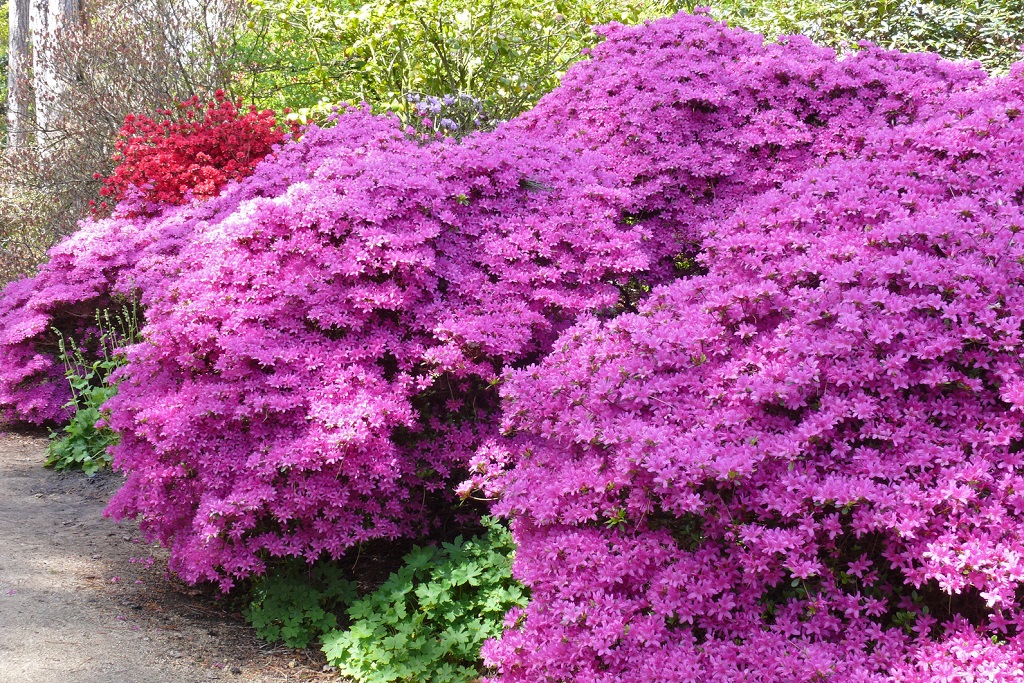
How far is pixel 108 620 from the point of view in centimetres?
359

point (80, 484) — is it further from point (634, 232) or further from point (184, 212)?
point (634, 232)

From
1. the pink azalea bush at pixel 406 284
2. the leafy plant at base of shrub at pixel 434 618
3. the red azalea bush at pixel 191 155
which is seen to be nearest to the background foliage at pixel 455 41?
the red azalea bush at pixel 191 155

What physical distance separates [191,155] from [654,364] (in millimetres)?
5929

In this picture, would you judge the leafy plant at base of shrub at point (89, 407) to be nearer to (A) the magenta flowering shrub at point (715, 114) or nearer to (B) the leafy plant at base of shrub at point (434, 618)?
(B) the leafy plant at base of shrub at point (434, 618)

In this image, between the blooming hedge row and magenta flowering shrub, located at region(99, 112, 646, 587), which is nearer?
the blooming hedge row

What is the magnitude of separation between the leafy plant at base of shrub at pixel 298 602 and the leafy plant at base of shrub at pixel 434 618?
0.39ft

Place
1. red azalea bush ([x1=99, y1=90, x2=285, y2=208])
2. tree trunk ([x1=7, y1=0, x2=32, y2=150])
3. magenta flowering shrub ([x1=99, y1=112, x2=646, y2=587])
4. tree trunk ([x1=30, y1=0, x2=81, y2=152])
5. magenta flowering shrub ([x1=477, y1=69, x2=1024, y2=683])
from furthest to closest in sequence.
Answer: tree trunk ([x1=7, y1=0, x2=32, y2=150]), tree trunk ([x1=30, y1=0, x2=81, y2=152]), red azalea bush ([x1=99, y1=90, x2=285, y2=208]), magenta flowering shrub ([x1=99, y1=112, x2=646, y2=587]), magenta flowering shrub ([x1=477, y1=69, x2=1024, y2=683])

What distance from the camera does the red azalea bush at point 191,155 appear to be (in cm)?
712

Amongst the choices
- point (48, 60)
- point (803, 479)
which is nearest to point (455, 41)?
point (48, 60)

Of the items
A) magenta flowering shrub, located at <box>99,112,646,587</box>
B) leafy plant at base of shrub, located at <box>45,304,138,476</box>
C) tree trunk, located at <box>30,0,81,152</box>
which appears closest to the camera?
magenta flowering shrub, located at <box>99,112,646,587</box>

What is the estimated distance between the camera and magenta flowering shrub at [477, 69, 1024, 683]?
209 cm

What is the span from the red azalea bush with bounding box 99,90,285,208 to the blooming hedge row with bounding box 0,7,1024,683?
1.51 m

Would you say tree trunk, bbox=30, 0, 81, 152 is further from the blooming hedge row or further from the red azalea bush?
the blooming hedge row

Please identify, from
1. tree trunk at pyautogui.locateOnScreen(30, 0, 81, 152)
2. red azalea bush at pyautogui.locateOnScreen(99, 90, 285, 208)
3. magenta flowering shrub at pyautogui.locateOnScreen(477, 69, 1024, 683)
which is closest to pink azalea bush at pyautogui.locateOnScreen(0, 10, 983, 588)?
magenta flowering shrub at pyautogui.locateOnScreen(477, 69, 1024, 683)
